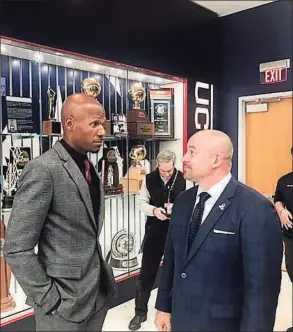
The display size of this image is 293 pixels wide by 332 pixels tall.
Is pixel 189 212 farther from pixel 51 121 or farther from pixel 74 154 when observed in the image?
pixel 51 121

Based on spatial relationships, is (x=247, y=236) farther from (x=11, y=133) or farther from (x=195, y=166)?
(x=11, y=133)

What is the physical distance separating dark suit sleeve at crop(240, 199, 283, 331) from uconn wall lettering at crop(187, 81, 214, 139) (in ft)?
2.68

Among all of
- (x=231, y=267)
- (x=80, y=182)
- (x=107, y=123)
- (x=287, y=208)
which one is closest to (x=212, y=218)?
(x=231, y=267)

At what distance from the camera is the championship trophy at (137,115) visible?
1895 millimetres

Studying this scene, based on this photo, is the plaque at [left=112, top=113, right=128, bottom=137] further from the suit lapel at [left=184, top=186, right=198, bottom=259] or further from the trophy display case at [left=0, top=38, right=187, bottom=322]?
the suit lapel at [left=184, top=186, right=198, bottom=259]

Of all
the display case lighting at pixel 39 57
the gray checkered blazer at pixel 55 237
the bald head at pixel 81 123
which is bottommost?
the gray checkered blazer at pixel 55 237

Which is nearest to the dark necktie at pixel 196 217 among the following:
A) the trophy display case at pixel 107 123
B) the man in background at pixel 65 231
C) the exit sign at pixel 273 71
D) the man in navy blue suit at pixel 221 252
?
the man in navy blue suit at pixel 221 252

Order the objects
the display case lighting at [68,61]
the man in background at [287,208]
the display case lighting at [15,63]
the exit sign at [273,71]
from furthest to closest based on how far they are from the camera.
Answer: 1. the exit sign at [273,71]
2. the man in background at [287,208]
3. the display case lighting at [68,61]
4. the display case lighting at [15,63]

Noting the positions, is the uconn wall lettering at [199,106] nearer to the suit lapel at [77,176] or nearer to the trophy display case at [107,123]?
the trophy display case at [107,123]

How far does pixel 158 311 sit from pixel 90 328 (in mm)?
281

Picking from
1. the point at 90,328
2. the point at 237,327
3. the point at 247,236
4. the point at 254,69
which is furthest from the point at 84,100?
the point at 254,69

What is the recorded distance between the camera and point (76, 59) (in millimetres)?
1745

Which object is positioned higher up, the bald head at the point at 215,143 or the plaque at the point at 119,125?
the plaque at the point at 119,125

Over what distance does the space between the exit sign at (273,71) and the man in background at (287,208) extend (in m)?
0.59
